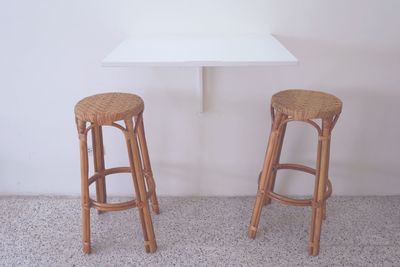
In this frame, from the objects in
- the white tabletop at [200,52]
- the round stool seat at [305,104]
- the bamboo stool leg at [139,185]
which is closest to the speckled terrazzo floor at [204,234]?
the bamboo stool leg at [139,185]

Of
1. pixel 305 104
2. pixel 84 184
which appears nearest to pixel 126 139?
pixel 84 184

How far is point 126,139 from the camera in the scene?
1651 millimetres

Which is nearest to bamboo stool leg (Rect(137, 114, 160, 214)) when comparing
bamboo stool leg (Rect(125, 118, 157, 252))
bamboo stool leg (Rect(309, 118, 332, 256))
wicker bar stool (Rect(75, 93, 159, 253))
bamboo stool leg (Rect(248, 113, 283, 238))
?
wicker bar stool (Rect(75, 93, 159, 253))

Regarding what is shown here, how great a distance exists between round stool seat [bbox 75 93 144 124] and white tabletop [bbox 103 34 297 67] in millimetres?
238

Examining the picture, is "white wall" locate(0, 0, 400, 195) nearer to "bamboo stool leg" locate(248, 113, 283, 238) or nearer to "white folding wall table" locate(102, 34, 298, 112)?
"white folding wall table" locate(102, 34, 298, 112)

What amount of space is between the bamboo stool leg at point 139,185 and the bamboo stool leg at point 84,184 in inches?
8.1

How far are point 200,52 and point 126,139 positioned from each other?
0.53 metres

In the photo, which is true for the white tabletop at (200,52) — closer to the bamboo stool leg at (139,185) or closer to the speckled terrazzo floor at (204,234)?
the bamboo stool leg at (139,185)

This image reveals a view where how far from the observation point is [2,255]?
187cm

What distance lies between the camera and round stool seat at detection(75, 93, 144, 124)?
5.19 feet

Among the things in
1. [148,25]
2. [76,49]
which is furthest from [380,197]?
[76,49]

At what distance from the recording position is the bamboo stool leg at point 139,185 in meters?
1.66

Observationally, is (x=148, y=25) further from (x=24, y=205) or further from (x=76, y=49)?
(x=24, y=205)

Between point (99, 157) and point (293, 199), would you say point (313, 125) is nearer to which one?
point (293, 199)
